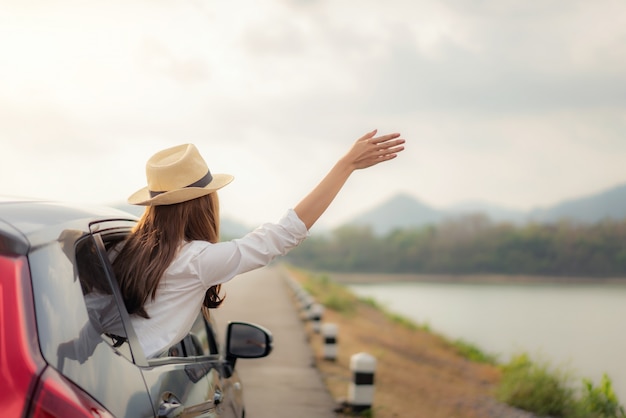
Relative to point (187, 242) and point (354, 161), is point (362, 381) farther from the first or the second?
point (187, 242)

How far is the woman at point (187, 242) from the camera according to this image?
2.96 meters

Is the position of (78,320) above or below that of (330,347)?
above

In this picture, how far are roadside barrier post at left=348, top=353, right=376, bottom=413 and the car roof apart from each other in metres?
6.08

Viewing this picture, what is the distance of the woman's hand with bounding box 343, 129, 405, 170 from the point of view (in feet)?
11.1

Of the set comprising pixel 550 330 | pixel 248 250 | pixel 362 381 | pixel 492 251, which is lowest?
pixel 492 251

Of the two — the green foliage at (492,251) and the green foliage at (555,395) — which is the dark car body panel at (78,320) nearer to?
the green foliage at (555,395)

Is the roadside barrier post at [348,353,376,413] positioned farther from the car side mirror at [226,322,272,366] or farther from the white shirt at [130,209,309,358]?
the white shirt at [130,209,309,358]

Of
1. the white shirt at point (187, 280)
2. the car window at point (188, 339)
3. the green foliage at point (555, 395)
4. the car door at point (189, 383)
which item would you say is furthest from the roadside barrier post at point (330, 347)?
the white shirt at point (187, 280)

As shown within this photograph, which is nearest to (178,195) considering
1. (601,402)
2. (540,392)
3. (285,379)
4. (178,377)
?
(178,377)

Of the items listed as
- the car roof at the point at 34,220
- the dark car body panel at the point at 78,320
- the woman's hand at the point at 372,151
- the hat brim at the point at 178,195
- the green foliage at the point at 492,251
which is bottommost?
the green foliage at the point at 492,251

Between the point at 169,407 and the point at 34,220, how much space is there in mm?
788

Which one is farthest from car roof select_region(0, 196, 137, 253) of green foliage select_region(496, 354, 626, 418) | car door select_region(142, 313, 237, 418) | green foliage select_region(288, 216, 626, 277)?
green foliage select_region(288, 216, 626, 277)

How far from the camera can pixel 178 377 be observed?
9.52 feet

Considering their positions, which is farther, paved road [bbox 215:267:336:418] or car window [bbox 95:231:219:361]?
paved road [bbox 215:267:336:418]
